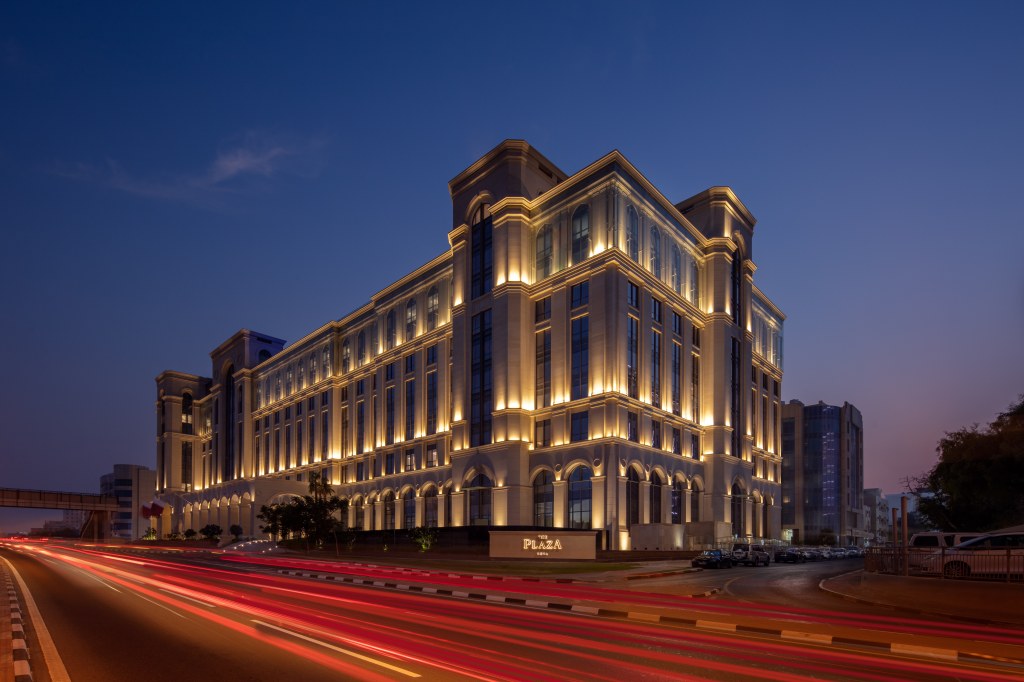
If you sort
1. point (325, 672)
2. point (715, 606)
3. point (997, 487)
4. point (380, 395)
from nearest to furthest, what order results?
point (325, 672) → point (715, 606) → point (997, 487) → point (380, 395)

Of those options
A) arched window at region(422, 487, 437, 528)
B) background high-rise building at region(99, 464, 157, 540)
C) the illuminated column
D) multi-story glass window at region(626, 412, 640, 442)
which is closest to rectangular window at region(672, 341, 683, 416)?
multi-story glass window at region(626, 412, 640, 442)

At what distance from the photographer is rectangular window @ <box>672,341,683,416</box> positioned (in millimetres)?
67938

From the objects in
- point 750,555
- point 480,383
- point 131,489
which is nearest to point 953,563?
point 750,555

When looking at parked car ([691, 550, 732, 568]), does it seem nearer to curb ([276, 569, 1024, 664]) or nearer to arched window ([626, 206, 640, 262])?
curb ([276, 569, 1024, 664])

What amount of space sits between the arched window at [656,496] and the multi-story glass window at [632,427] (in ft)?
14.6

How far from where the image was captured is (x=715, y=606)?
20.4 meters

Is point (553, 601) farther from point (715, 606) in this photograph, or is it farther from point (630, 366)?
point (630, 366)

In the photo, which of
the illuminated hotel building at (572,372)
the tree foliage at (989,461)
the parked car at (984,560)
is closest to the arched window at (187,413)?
the illuminated hotel building at (572,372)

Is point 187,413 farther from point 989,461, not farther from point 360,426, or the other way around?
point 989,461

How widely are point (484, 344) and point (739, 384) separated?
28690 mm

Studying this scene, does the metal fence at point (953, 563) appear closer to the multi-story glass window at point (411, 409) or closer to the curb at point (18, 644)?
the curb at point (18, 644)

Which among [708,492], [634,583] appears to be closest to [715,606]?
[634,583]

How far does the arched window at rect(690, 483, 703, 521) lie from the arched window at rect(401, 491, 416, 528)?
31.2 metres

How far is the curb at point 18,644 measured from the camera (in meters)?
10.3
